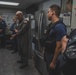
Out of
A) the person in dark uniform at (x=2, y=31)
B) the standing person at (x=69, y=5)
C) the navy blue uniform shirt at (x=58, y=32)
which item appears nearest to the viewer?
the navy blue uniform shirt at (x=58, y=32)

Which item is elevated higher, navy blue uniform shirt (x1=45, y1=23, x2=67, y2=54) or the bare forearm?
navy blue uniform shirt (x1=45, y1=23, x2=67, y2=54)

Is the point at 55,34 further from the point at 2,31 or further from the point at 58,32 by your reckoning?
the point at 2,31

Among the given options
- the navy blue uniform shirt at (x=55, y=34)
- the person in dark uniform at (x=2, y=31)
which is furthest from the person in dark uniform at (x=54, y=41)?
the person in dark uniform at (x=2, y=31)

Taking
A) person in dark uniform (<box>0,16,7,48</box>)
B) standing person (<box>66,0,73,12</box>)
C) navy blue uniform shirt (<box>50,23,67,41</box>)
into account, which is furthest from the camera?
person in dark uniform (<box>0,16,7,48</box>)

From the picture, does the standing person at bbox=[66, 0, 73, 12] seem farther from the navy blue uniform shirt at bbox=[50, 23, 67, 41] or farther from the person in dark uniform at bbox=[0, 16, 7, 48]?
the person in dark uniform at bbox=[0, 16, 7, 48]

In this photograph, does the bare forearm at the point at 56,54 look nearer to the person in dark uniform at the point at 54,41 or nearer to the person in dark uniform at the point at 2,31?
the person in dark uniform at the point at 54,41

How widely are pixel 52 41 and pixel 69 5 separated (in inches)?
72.7

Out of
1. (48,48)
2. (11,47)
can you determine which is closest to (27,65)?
(48,48)

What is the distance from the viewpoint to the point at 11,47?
751cm

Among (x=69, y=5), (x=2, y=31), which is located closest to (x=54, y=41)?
(x=69, y=5)

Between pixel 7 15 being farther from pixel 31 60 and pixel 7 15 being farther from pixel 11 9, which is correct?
pixel 31 60

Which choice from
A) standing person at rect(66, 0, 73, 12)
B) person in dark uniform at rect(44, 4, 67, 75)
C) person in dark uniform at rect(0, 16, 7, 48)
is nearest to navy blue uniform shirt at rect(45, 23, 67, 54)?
person in dark uniform at rect(44, 4, 67, 75)

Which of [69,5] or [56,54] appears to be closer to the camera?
[56,54]

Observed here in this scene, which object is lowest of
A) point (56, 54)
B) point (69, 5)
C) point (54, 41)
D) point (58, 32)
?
point (56, 54)
